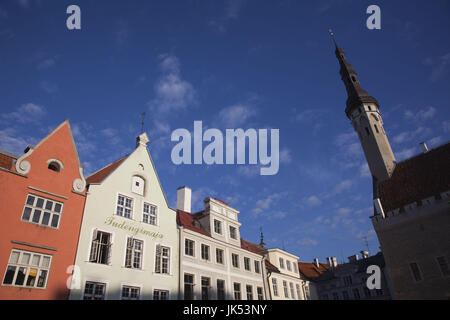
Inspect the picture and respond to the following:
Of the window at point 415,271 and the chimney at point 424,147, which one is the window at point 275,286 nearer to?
the window at point 415,271

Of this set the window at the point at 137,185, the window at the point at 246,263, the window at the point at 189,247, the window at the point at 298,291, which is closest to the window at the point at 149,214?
the window at the point at 137,185

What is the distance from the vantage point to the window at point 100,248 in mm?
19320

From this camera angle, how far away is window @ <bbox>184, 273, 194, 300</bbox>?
24344mm

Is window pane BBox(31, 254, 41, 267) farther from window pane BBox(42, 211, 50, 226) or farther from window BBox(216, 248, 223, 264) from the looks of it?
window BBox(216, 248, 223, 264)

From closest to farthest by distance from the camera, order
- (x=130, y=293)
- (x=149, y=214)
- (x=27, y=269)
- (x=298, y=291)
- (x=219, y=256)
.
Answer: (x=27, y=269) → (x=130, y=293) → (x=149, y=214) → (x=219, y=256) → (x=298, y=291)

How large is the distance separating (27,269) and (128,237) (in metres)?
6.66

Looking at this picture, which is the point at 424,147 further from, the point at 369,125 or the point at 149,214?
the point at 149,214

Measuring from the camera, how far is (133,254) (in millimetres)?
21391

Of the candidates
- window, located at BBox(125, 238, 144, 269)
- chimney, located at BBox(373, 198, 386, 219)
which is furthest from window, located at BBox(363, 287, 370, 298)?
window, located at BBox(125, 238, 144, 269)

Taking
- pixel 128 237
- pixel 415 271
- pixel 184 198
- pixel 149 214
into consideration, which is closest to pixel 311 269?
pixel 415 271

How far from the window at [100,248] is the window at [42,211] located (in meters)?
2.69
